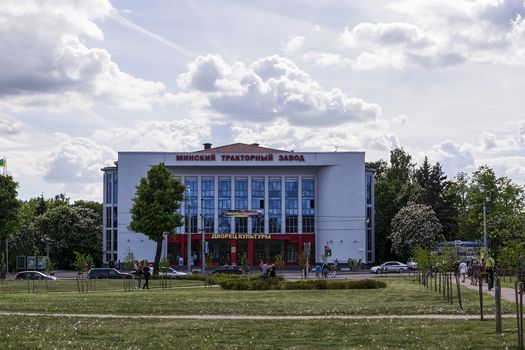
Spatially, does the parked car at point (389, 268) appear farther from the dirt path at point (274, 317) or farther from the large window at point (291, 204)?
the dirt path at point (274, 317)

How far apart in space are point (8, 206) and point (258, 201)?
4689 cm

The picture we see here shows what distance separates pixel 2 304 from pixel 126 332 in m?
14.1

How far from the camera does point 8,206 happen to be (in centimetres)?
7881

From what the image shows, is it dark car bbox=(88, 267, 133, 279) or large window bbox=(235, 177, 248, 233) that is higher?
large window bbox=(235, 177, 248, 233)

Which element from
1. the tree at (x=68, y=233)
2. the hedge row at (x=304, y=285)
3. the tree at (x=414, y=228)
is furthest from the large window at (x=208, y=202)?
the hedge row at (x=304, y=285)

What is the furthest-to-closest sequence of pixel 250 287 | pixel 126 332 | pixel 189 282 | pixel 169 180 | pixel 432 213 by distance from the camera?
1. pixel 432 213
2. pixel 169 180
3. pixel 189 282
4. pixel 250 287
5. pixel 126 332

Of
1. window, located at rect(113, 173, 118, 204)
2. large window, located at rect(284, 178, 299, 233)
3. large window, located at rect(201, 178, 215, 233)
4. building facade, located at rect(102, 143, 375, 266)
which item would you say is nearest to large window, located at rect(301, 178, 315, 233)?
building facade, located at rect(102, 143, 375, 266)

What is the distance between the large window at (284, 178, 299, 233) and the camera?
120m

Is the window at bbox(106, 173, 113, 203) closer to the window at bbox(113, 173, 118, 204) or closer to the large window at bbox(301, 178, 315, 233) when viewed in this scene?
the window at bbox(113, 173, 118, 204)

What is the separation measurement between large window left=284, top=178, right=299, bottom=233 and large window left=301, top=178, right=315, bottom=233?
1096 millimetres

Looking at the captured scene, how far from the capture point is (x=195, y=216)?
11825 cm

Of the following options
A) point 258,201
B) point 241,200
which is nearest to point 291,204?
point 258,201

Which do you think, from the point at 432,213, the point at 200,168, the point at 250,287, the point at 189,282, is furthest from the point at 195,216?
the point at 250,287

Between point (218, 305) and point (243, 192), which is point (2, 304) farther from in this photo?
point (243, 192)
